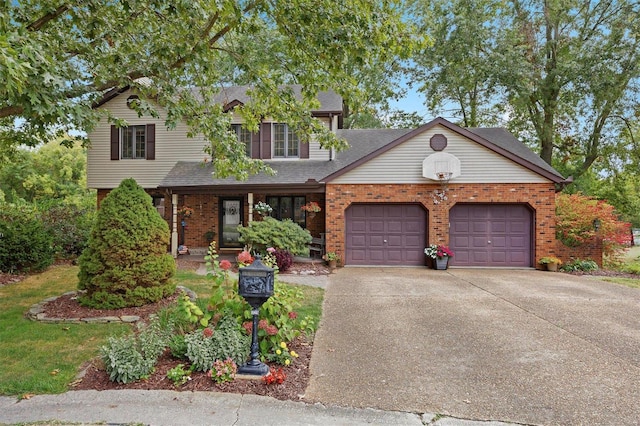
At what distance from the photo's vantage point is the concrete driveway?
10.7 ft

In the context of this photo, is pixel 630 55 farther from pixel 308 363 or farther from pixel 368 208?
pixel 308 363

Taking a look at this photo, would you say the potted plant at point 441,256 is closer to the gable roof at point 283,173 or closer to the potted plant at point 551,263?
the potted plant at point 551,263

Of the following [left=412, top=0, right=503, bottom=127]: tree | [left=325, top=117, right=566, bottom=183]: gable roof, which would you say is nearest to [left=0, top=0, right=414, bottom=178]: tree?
[left=325, top=117, right=566, bottom=183]: gable roof

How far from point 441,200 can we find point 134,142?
11647mm

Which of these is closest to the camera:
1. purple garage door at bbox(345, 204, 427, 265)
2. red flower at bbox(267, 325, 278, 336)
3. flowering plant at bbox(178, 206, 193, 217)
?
red flower at bbox(267, 325, 278, 336)

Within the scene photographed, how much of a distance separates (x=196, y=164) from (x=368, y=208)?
6.86 meters

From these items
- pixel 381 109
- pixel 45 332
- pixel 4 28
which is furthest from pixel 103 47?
pixel 381 109

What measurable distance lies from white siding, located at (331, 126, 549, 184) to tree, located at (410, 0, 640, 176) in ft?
23.9

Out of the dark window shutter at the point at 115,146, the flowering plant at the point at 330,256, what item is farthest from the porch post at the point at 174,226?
the flowering plant at the point at 330,256

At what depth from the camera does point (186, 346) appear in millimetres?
3926

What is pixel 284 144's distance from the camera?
1384cm

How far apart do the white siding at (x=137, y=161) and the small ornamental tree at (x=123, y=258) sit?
28.4ft

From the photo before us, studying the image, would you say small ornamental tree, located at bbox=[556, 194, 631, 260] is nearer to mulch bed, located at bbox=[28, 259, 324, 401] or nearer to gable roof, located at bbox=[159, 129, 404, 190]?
gable roof, located at bbox=[159, 129, 404, 190]

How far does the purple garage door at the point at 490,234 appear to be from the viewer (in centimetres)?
1167
